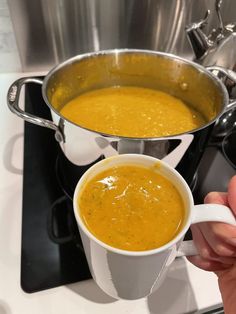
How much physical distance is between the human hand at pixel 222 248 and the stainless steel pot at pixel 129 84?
0.11 meters

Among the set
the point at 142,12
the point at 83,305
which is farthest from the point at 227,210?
the point at 142,12

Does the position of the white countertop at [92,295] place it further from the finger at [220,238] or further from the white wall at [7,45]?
the white wall at [7,45]

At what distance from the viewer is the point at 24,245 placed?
46 centimetres

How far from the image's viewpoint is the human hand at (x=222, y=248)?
12.7 inches

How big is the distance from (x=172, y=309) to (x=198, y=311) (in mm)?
36

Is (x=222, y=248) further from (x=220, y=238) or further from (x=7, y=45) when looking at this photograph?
(x=7, y=45)

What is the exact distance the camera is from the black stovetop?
43 centimetres

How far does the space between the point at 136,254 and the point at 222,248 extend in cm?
12

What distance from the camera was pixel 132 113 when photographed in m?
0.64

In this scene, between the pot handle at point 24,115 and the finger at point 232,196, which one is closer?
the finger at point 232,196

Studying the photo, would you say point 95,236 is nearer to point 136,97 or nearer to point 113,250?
point 113,250

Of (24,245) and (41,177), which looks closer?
(24,245)

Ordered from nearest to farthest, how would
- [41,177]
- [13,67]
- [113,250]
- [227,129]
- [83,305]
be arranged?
[113,250] < [83,305] < [41,177] < [227,129] < [13,67]

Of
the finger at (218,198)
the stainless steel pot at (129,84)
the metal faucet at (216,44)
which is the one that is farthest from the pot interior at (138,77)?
the finger at (218,198)
